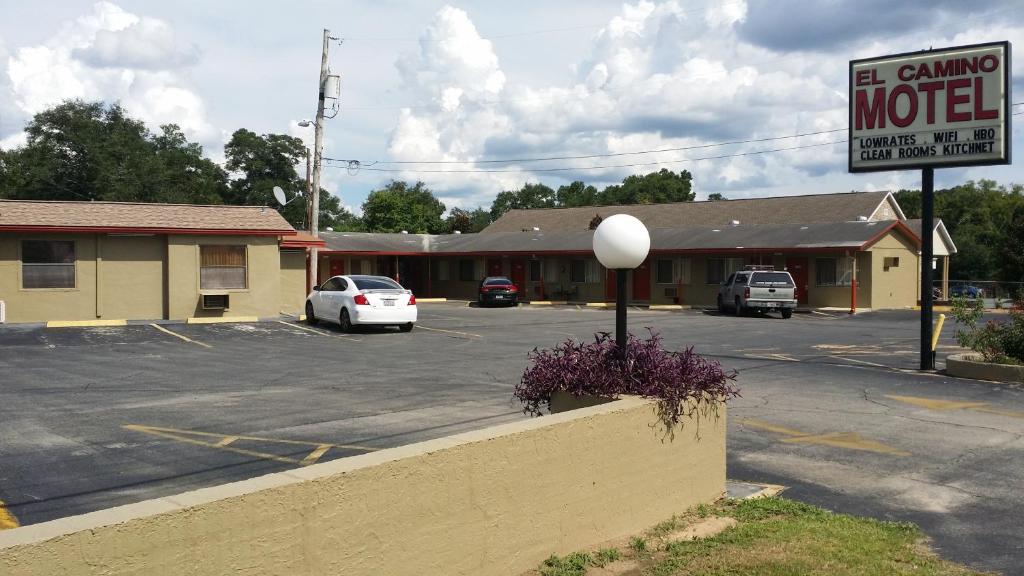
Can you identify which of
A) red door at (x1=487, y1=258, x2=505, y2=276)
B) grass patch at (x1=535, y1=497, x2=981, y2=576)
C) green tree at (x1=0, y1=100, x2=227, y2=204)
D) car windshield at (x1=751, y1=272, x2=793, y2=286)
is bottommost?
grass patch at (x1=535, y1=497, x2=981, y2=576)

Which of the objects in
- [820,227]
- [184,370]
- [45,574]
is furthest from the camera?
[820,227]

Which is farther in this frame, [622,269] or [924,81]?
[924,81]

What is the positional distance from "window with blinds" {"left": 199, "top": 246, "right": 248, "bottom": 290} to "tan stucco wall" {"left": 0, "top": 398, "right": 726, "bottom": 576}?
22.6 m

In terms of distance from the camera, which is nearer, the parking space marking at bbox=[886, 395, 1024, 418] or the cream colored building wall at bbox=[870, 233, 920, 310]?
the parking space marking at bbox=[886, 395, 1024, 418]

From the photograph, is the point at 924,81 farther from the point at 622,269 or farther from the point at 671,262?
the point at 671,262

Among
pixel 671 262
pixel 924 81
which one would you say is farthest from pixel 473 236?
pixel 924 81

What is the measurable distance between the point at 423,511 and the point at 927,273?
15.9 metres

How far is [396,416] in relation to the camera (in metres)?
10.8

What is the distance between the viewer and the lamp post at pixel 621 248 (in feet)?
22.5

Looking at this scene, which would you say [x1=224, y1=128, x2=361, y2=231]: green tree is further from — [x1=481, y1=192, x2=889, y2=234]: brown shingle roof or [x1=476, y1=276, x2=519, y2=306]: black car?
[x1=476, y1=276, x2=519, y2=306]: black car

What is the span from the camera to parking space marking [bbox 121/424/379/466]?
833cm

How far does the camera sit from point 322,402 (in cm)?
1194

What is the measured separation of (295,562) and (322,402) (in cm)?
811

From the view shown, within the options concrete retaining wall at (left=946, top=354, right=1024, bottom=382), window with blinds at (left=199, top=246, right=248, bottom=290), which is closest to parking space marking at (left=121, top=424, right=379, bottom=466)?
concrete retaining wall at (left=946, top=354, right=1024, bottom=382)
